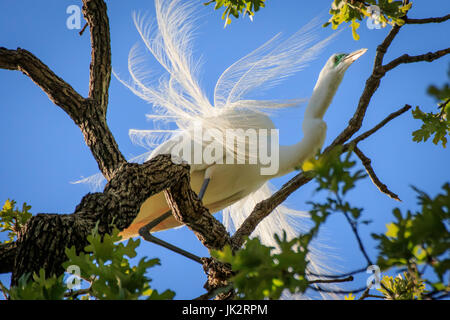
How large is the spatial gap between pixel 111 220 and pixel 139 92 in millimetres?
1653

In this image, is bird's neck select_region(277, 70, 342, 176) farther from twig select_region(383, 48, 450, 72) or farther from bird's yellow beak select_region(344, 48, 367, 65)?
twig select_region(383, 48, 450, 72)

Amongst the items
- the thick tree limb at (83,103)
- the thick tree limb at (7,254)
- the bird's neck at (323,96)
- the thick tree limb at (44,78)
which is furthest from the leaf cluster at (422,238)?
the bird's neck at (323,96)

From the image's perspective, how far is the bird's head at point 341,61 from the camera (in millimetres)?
3340

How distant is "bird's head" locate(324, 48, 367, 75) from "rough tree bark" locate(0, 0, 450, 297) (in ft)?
2.36

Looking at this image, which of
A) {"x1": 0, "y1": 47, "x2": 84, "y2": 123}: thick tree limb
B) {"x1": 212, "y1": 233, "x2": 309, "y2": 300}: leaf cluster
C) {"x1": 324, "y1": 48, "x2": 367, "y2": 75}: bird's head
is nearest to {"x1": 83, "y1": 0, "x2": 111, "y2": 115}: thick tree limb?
{"x1": 0, "y1": 47, "x2": 84, "y2": 123}: thick tree limb

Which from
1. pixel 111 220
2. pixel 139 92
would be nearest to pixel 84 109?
pixel 139 92

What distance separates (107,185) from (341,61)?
7.14ft

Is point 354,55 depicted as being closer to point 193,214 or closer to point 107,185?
point 193,214

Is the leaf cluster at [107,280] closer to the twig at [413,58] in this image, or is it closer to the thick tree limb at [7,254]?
the thick tree limb at [7,254]

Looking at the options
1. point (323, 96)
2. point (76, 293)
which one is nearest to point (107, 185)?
point (76, 293)

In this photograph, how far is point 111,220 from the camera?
5.75ft

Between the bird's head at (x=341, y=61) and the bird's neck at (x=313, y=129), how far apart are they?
6 centimetres
